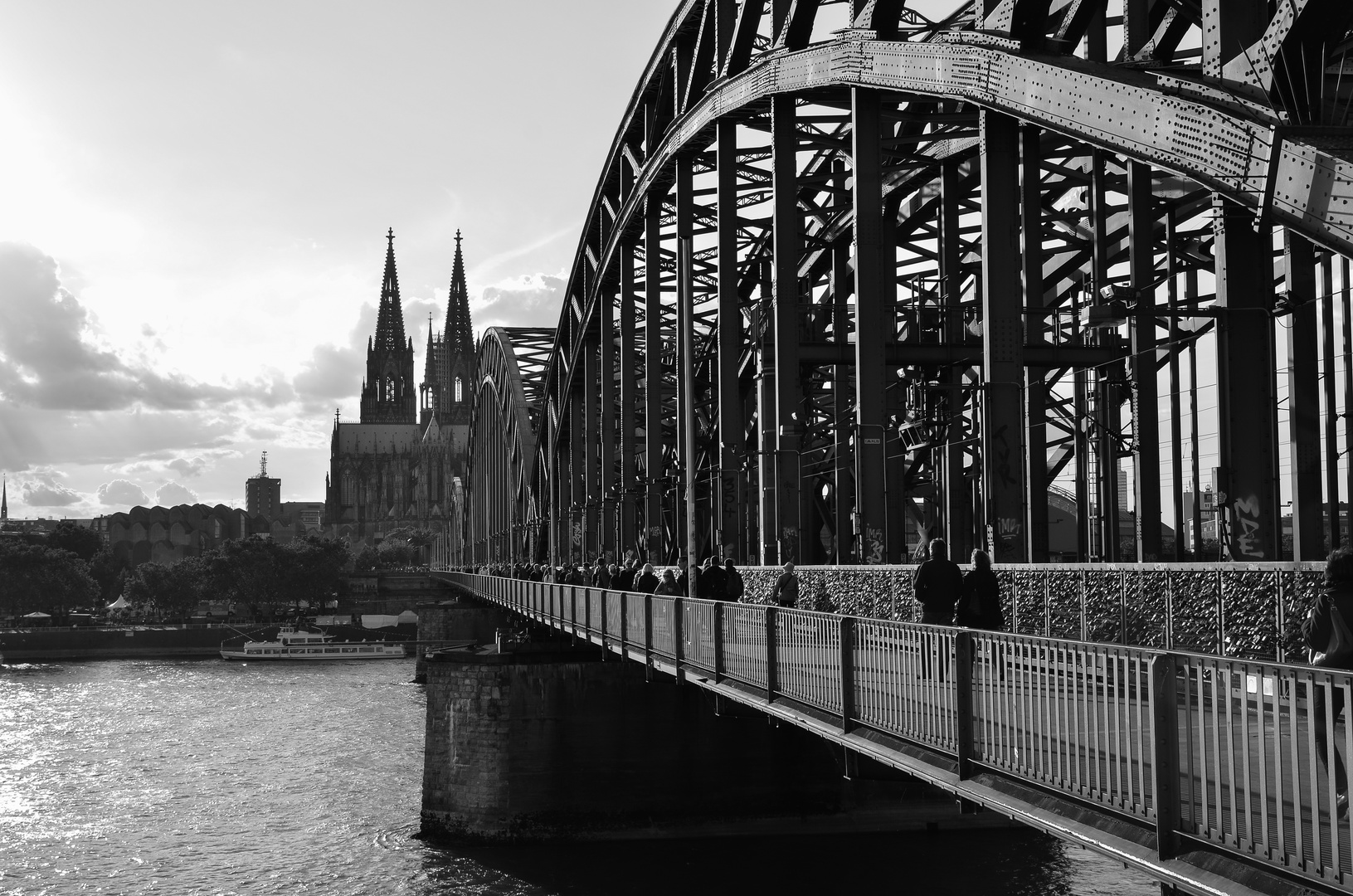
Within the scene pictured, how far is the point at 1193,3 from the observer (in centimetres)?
1667

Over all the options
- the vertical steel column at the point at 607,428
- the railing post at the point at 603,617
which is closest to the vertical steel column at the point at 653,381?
the vertical steel column at the point at 607,428

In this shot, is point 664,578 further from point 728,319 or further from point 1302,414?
point 1302,414

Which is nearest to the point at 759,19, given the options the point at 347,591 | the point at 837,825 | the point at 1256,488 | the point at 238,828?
the point at 837,825

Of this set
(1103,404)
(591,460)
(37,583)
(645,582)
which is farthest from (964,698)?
(37,583)

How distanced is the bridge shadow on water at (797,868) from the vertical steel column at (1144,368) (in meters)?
6.98

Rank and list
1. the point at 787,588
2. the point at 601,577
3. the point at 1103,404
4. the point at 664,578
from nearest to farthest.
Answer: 1. the point at 787,588
2. the point at 664,578
3. the point at 1103,404
4. the point at 601,577

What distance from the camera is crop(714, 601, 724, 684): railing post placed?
16.5m

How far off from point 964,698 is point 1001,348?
9.92 metres

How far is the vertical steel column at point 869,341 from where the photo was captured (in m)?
22.4

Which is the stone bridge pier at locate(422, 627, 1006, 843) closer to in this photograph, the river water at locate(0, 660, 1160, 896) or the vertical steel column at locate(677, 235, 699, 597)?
the river water at locate(0, 660, 1160, 896)

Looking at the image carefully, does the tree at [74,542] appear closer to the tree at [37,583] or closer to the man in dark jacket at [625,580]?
the tree at [37,583]

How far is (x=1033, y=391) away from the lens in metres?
20.5

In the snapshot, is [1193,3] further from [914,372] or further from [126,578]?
[126,578]

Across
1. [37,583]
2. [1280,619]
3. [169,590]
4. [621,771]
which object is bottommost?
[621,771]
